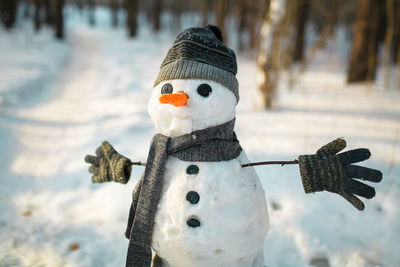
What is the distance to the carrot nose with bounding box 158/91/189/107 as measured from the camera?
1.27 metres

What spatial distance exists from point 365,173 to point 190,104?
2.75 ft

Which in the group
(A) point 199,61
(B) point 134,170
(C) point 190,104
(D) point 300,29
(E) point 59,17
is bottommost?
(B) point 134,170

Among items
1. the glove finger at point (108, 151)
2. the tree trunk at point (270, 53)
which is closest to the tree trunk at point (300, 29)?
the tree trunk at point (270, 53)

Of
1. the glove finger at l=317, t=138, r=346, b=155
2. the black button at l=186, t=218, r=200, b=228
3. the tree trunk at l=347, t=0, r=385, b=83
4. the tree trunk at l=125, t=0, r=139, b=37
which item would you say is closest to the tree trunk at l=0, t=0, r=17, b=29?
the tree trunk at l=125, t=0, r=139, b=37

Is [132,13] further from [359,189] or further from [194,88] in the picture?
[359,189]

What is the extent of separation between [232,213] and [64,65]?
A: 8.97 metres

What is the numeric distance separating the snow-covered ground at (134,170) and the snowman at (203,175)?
75 cm

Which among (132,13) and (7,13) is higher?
(132,13)

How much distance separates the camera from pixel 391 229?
2164 millimetres

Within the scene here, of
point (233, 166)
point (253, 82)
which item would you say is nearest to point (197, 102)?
point (233, 166)

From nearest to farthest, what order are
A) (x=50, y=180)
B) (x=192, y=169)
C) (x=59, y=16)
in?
(x=192, y=169) < (x=50, y=180) < (x=59, y=16)

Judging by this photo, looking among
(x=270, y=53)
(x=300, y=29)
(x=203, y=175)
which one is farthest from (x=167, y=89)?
(x=300, y=29)

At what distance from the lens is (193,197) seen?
1.30 metres

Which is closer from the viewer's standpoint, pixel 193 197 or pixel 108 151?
pixel 193 197
